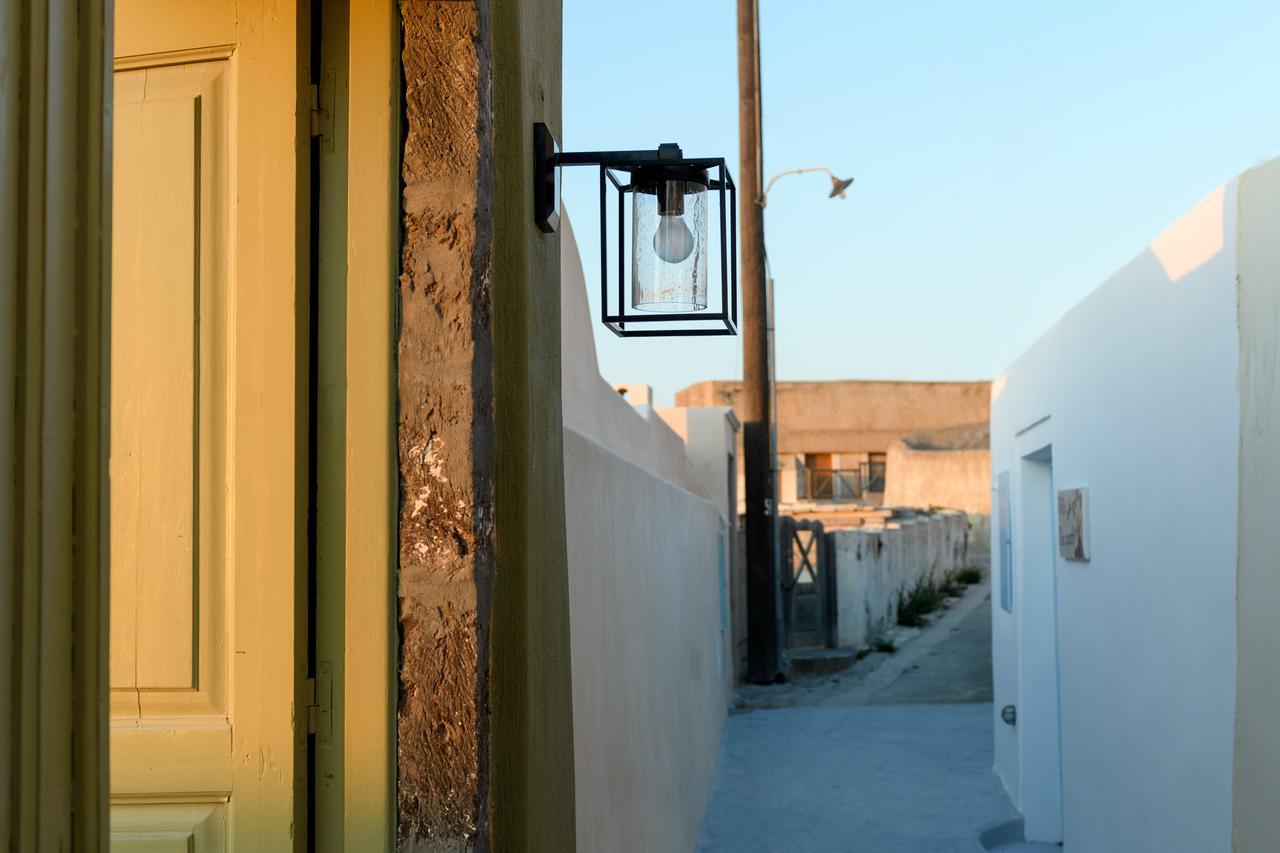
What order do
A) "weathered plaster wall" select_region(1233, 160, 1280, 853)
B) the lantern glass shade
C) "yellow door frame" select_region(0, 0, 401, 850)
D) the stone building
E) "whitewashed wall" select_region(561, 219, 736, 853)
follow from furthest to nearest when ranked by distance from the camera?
the stone building < "whitewashed wall" select_region(561, 219, 736, 853) < "weathered plaster wall" select_region(1233, 160, 1280, 853) < the lantern glass shade < "yellow door frame" select_region(0, 0, 401, 850)

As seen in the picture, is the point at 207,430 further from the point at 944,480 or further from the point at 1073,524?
the point at 944,480

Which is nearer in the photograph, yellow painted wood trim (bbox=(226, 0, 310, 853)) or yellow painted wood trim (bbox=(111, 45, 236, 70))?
yellow painted wood trim (bbox=(226, 0, 310, 853))

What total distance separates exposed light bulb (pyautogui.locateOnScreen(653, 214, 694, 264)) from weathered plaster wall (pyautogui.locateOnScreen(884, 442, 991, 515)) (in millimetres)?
24697

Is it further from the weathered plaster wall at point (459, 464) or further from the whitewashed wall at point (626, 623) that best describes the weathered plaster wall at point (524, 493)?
the whitewashed wall at point (626, 623)

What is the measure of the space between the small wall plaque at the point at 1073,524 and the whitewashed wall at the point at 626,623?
1.94 metres

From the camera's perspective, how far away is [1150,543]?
476cm

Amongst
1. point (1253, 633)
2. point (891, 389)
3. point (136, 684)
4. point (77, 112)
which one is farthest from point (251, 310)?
point (891, 389)

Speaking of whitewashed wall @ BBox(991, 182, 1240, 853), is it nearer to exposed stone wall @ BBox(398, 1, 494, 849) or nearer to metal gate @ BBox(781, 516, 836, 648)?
exposed stone wall @ BBox(398, 1, 494, 849)

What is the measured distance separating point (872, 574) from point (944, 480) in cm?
1155

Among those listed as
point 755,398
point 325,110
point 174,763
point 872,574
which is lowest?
point 872,574

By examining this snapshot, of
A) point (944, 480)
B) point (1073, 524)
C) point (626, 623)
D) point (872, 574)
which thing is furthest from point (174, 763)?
point (944, 480)

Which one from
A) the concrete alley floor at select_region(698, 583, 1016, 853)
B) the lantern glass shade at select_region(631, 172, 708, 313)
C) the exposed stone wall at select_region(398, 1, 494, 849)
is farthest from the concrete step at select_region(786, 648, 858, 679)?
the exposed stone wall at select_region(398, 1, 494, 849)

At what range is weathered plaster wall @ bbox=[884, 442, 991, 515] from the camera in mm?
27203

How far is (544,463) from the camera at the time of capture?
2600 millimetres
